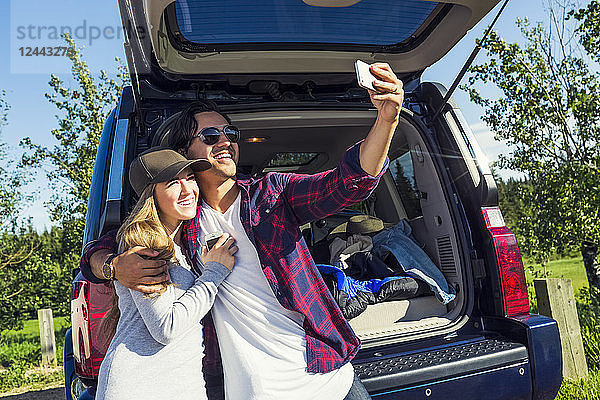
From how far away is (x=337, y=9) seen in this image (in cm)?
222

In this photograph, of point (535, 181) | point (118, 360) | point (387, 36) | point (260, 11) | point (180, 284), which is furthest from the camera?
point (535, 181)

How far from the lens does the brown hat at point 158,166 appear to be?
1.65 metres

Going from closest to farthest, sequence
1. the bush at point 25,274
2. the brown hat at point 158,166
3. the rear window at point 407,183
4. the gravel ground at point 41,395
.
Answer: the brown hat at point 158,166
the rear window at point 407,183
the gravel ground at point 41,395
the bush at point 25,274

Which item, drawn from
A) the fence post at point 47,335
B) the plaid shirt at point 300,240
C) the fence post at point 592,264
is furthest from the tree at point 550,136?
the fence post at point 47,335

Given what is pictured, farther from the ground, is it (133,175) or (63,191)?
(63,191)

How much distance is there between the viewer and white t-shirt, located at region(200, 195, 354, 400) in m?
1.58

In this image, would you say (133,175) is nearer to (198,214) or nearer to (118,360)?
(198,214)

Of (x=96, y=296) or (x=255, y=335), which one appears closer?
(x=255, y=335)

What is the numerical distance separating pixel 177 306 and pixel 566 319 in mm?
3328

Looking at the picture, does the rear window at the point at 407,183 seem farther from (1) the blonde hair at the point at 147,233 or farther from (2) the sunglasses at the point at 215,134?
(1) the blonde hair at the point at 147,233

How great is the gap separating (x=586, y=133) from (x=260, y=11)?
3.87 metres

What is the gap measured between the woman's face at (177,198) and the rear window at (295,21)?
2.68ft

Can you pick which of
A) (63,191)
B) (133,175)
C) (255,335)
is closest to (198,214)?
(133,175)

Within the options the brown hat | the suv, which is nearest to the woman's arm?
the brown hat
